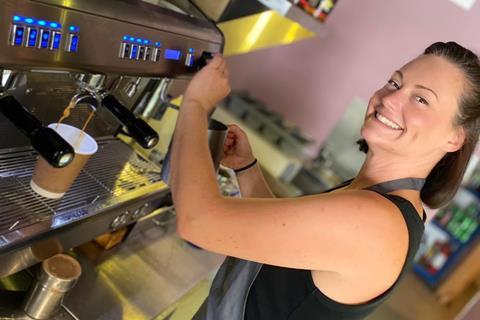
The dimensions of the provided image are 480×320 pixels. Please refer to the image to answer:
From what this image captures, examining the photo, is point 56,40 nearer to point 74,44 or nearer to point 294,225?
point 74,44

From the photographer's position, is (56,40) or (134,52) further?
(134,52)

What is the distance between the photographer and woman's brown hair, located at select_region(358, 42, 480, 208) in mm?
860

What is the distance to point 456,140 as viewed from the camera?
2.90 ft

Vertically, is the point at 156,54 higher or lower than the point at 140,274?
higher

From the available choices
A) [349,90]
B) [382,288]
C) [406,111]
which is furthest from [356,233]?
[349,90]

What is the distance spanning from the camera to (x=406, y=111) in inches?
33.5

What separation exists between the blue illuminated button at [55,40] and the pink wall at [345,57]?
216 centimetres

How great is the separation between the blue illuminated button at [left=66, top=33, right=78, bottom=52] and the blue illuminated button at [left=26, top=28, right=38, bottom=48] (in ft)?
0.19

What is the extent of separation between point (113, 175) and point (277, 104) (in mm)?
2544

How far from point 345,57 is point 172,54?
8.23ft

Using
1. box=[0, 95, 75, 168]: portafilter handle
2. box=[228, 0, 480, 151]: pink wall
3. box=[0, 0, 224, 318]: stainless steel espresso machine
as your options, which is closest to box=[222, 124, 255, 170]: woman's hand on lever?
box=[0, 0, 224, 318]: stainless steel espresso machine

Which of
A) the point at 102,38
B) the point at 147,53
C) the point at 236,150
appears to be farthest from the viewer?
the point at 236,150

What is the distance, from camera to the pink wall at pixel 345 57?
9.71 feet

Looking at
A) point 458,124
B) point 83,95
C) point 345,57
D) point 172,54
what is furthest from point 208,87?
point 345,57
